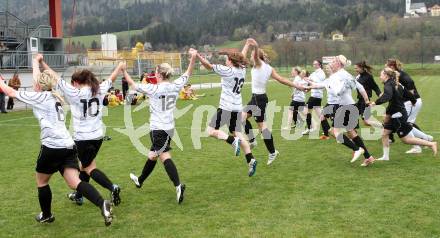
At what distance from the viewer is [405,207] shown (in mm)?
6879

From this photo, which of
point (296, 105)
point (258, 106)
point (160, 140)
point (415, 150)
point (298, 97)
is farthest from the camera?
point (296, 105)

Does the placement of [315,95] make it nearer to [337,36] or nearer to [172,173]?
[172,173]

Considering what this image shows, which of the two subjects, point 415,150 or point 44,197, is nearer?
point 44,197

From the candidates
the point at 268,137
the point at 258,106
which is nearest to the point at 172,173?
the point at 258,106

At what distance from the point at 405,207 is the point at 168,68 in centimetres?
382

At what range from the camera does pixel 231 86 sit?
29.3 ft

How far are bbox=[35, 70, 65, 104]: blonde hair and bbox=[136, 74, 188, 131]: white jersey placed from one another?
4.18ft

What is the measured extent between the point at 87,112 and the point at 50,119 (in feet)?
2.68

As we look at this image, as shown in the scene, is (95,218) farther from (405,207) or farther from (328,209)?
(405,207)

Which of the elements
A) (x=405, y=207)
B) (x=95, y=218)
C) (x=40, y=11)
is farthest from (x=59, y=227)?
(x=40, y=11)

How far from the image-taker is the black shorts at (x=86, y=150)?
704cm

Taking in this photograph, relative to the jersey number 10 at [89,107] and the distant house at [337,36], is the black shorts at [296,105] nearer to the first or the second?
the jersey number 10 at [89,107]

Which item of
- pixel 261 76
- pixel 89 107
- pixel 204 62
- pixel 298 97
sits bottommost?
pixel 298 97

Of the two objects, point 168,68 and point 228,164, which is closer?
point 168,68
